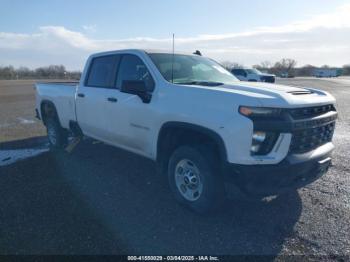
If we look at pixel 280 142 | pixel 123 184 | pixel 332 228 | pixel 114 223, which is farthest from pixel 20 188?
pixel 332 228

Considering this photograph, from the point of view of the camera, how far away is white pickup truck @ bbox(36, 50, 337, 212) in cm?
324

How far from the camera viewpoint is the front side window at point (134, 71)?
4341 mm

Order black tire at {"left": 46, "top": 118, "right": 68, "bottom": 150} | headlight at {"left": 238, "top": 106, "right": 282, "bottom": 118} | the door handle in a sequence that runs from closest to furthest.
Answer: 1. headlight at {"left": 238, "top": 106, "right": 282, "bottom": 118}
2. the door handle
3. black tire at {"left": 46, "top": 118, "right": 68, "bottom": 150}

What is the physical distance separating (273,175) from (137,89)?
200 centimetres

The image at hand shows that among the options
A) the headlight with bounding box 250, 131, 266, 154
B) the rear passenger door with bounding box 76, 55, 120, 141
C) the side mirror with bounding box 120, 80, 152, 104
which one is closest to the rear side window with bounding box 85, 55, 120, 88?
the rear passenger door with bounding box 76, 55, 120, 141

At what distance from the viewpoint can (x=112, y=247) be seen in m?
3.18

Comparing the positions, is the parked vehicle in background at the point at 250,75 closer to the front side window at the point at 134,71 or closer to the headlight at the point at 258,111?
the front side window at the point at 134,71

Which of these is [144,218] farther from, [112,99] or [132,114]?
[112,99]

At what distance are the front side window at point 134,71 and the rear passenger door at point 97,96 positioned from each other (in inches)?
5.7

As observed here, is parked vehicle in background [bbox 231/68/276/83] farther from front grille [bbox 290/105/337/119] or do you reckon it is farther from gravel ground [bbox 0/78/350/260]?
front grille [bbox 290/105/337/119]

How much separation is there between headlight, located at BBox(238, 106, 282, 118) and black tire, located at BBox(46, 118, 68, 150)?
473 centimetres

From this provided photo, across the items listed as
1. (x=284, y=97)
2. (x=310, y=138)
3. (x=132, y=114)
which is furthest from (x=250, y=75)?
(x=284, y=97)

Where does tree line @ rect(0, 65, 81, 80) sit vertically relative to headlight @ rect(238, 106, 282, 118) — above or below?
below

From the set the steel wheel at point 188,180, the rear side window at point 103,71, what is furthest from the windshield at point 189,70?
the steel wheel at point 188,180
